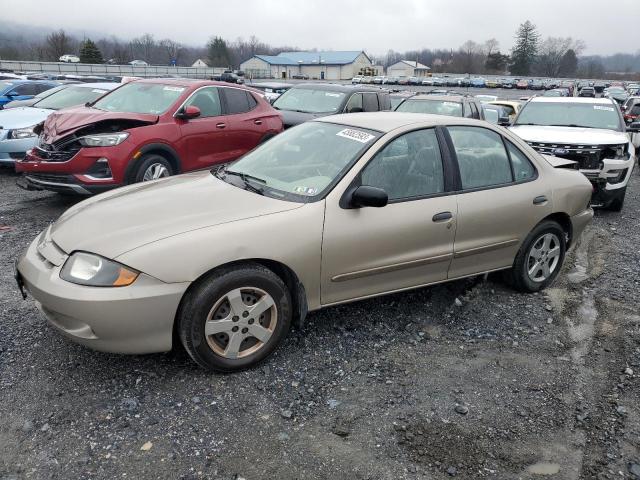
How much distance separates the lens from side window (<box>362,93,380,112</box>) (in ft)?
Answer: 37.1

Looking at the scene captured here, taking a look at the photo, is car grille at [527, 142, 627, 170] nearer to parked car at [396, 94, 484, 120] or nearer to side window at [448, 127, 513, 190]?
parked car at [396, 94, 484, 120]

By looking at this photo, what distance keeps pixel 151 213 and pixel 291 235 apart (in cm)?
93

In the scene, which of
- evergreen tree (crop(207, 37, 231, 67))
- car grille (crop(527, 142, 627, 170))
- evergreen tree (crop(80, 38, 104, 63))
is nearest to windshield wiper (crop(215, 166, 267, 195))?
car grille (crop(527, 142, 627, 170))

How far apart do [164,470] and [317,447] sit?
782mm

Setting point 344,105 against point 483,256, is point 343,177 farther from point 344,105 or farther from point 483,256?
point 344,105

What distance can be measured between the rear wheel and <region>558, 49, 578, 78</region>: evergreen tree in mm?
120418

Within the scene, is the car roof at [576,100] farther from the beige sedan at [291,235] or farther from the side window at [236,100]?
the beige sedan at [291,235]

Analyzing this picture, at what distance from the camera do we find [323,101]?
11.1 m

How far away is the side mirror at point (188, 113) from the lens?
7230 mm

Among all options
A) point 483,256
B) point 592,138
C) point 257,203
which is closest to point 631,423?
point 483,256

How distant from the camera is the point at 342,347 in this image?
3828 millimetres

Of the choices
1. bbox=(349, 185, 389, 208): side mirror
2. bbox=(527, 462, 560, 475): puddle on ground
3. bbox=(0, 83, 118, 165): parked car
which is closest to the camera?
bbox=(527, 462, 560, 475): puddle on ground

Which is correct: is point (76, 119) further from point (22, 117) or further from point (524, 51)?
point (524, 51)

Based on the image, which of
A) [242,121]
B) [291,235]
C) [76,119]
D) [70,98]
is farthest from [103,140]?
[70,98]
